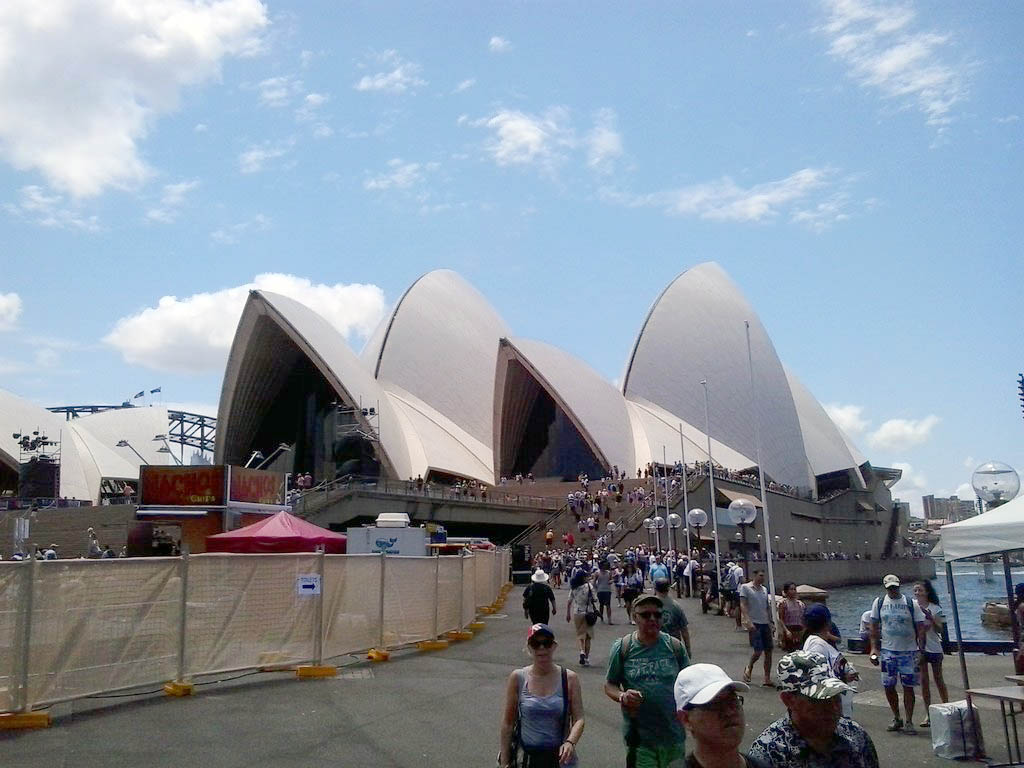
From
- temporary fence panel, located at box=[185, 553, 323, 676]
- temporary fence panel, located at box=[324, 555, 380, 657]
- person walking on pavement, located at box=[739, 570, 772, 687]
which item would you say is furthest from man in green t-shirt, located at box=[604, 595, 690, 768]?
temporary fence panel, located at box=[324, 555, 380, 657]

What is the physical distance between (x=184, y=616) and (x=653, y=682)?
5.75 metres

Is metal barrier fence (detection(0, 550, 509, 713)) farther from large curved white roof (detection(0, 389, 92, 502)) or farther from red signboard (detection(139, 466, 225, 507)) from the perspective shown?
large curved white roof (detection(0, 389, 92, 502))

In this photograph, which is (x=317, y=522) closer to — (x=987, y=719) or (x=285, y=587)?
(x=285, y=587)

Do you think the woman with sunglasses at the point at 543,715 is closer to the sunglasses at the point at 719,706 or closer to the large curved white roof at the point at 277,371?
the sunglasses at the point at 719,706

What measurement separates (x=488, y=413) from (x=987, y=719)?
48.0 metres

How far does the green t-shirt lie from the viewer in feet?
13.6

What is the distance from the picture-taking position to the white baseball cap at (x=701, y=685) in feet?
8.54

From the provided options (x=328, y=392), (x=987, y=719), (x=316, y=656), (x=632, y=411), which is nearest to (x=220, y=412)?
(x=328, y=392)

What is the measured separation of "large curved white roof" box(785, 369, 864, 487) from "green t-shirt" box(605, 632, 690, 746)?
61.9 meters

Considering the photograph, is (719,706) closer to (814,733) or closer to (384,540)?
(814,733)

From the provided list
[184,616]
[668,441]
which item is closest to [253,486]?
[184,616]

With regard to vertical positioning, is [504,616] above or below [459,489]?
below

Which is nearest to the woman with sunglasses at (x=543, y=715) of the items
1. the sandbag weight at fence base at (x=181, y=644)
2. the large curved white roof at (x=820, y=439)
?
the sandbag weight at fence base at (x=181, y=644)

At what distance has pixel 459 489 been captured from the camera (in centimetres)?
4209
